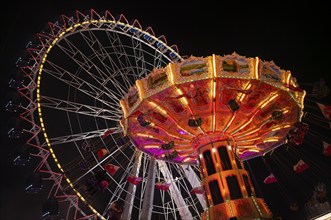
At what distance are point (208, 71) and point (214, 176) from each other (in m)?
4.16

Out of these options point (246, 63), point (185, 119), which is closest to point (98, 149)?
point (185, 119)

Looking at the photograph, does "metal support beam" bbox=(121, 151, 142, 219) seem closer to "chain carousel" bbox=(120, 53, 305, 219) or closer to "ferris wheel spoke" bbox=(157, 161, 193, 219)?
"chain carousel" bbox=(120, 53, 305, 219)

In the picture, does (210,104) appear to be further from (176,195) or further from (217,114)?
(176,195)

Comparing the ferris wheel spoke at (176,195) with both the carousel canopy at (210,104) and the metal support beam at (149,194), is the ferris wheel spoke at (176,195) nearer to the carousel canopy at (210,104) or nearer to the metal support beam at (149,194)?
the metal support beam at (149,194)

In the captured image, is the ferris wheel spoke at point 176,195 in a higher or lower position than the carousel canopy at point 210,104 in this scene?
lower

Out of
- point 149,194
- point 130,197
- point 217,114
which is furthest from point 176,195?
point 217,114

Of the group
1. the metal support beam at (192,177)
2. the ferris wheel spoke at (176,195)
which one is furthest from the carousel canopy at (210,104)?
the metal support beam at (192,177)

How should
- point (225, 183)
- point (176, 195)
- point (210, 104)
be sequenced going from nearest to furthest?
point (225, 183) → point (210, 104) → point (176, 195)

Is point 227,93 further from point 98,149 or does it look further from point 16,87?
point 16,87

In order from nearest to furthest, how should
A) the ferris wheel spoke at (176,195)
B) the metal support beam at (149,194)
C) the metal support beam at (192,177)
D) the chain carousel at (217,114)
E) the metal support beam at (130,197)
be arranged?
the chain carousel at (217,114) < the metal support beam at (149,194) < the metal support beam at (130,197) < the ferris wheel spoke at (176,195) < the metal support beam at (192,177)

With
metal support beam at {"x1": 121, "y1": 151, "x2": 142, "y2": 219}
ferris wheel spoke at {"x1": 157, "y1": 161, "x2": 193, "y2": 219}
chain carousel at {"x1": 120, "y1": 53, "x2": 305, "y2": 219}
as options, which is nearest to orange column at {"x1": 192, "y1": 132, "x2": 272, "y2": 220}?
chain carousel at {"x1": 120, "y1": 53, "x2": 305, "y2": 219}

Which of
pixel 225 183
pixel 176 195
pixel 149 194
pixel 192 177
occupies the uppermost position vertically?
pixel 192 177

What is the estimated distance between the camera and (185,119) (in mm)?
14945

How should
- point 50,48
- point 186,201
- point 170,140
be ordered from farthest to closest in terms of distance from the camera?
point 186,201 → point 50,48 → point 170,140
